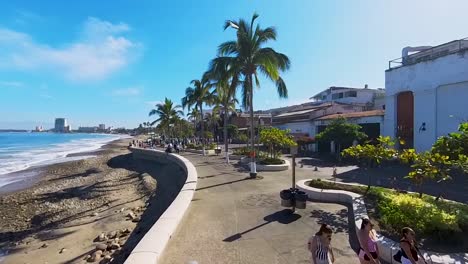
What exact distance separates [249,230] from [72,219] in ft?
40.7

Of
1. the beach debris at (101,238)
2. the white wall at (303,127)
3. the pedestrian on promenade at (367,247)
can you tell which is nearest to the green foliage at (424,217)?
the pedestrian on promenade at (367,247)

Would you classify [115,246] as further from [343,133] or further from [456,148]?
[343,133]

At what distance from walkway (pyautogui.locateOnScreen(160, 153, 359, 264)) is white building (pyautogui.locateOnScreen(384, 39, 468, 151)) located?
1356 centimetres

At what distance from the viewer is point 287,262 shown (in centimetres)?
690

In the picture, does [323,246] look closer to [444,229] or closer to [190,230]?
[444,229]

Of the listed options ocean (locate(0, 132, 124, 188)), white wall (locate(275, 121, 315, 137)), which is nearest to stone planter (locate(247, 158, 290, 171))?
white wall (locate(275, 121, 315, 137))

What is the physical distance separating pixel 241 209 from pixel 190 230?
259cm

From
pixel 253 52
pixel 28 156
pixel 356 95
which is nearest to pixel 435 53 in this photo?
pixel 253 52

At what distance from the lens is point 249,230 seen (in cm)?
899

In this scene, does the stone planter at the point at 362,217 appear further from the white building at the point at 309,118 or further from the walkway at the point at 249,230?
the white building at the point at 309,118

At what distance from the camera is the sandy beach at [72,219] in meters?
12.8

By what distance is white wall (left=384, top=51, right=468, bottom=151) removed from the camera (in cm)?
2070

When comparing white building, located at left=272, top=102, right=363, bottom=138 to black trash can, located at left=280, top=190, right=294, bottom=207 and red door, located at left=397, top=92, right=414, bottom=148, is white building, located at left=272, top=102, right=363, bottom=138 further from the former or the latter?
black trash can, located at left=280, top=190, right=294, bottom=207

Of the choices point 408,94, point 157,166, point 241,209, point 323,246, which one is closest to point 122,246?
point 241,209
